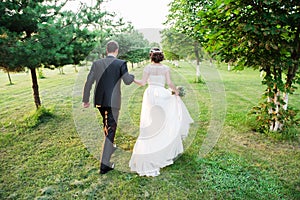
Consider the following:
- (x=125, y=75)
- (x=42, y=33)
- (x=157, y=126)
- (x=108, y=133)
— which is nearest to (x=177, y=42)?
(x=42, y=33)

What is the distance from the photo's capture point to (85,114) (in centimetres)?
730

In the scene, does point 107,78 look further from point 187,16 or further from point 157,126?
point 187,16

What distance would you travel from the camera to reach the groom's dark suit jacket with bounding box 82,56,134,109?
370 centimetres

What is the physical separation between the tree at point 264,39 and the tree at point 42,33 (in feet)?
9.74

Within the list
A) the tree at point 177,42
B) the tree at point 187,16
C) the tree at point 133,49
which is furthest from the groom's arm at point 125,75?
the tree at point 177,42

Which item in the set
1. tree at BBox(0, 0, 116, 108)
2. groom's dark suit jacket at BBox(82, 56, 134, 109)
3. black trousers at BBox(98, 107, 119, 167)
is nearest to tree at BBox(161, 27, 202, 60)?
tree at BBox(0, 0, 116, 108)

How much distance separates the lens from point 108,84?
375 centimetres

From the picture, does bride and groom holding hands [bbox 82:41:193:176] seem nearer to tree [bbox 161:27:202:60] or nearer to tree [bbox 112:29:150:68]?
tree [bbox 112:29:150:68]

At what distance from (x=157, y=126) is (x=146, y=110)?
1.12 feet

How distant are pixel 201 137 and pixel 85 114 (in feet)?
12.9

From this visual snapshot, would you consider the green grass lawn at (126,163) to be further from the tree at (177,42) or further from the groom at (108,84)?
the tree at (177,42)

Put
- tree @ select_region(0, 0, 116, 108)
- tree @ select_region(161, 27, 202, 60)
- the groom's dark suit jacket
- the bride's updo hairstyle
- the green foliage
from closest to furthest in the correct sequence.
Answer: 1. the groom's dark suit jacket
2. the bride's updo hairstyle
3. the green foliage
4. tree @ select_region(0, 0, 116, 108)
5. tree @ select_region(161, 27, 202, 60)

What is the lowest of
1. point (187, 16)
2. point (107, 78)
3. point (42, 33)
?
point (107, 78)

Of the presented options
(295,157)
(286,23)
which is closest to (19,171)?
(295,157)
